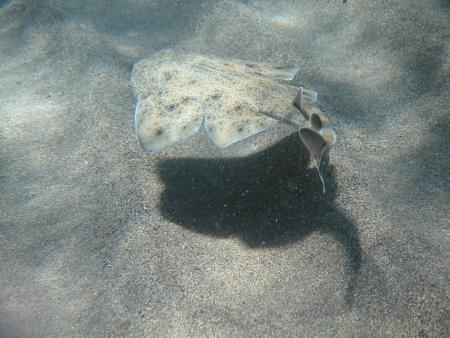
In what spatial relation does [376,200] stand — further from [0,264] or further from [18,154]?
[18,154]

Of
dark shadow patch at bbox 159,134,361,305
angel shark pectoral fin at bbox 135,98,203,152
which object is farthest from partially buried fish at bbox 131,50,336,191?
dark shadow patch at bbox 159,134,361,305

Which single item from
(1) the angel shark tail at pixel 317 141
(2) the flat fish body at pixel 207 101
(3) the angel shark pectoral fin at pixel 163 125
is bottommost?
(3) the angel shark pectoral fin at pixel 163 125

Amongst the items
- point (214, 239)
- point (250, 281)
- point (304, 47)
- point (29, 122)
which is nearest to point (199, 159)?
point (214, 239)

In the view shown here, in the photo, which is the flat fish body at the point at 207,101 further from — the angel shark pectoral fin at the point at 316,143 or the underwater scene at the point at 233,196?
the angel shark pectoral fin at the point at 316,143

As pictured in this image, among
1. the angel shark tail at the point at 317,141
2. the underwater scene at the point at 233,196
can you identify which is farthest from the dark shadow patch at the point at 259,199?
the angel shark tail at the point at 317,141

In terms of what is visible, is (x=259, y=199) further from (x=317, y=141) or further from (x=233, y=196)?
(x=317, y=141)

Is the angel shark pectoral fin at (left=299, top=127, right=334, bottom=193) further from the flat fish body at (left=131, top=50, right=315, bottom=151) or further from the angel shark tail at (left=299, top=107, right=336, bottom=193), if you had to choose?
the flat fish body at (left=131, top=50, right=315, bottom=151)

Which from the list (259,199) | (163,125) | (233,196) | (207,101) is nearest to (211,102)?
(207,101)
